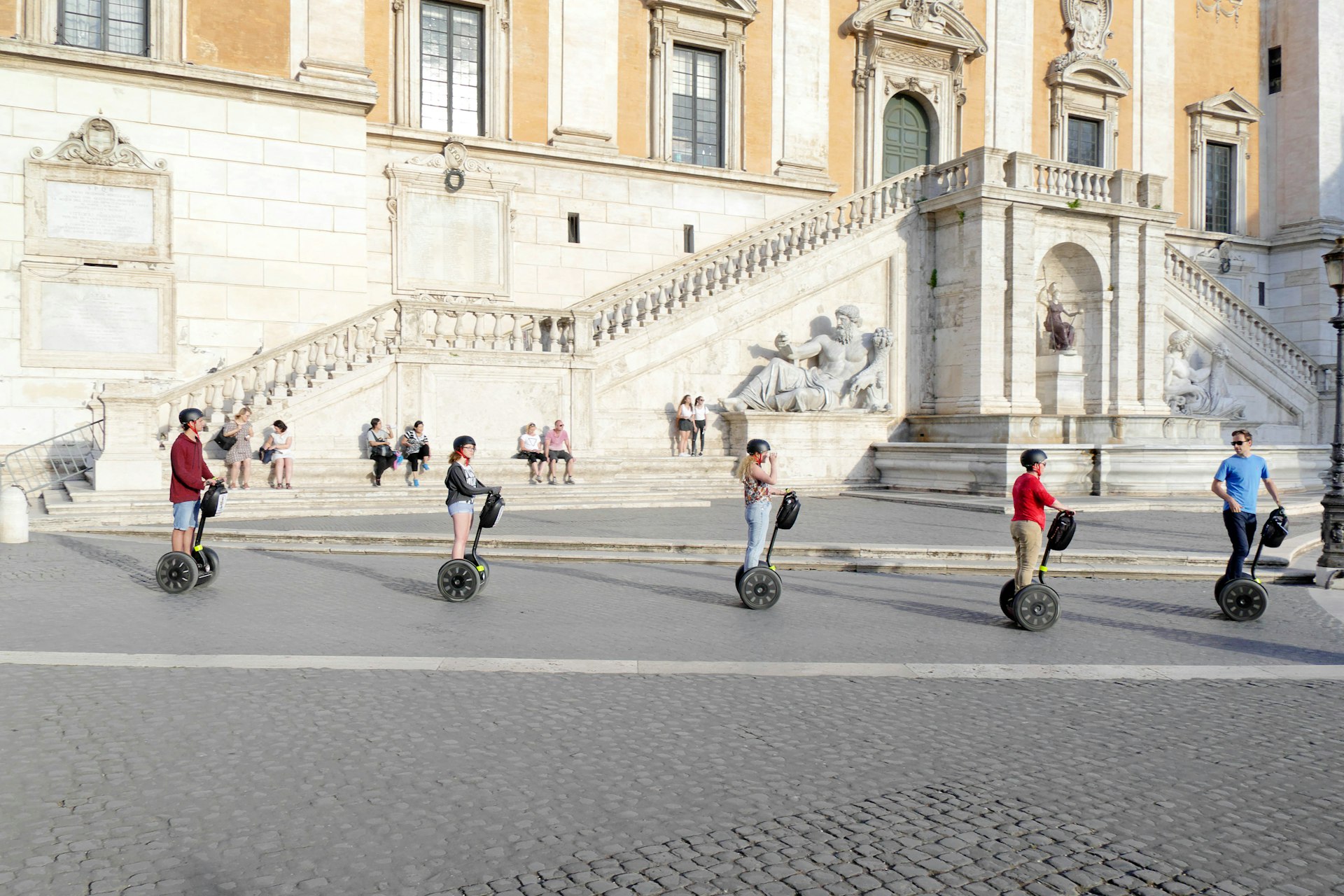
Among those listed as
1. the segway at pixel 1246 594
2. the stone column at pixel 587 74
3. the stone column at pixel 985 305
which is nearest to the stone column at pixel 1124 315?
the stone column at pixel 985 305

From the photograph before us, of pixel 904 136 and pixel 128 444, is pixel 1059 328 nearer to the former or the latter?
pixel 904 136

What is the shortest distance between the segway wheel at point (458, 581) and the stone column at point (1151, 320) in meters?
19.5

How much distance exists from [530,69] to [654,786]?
2148cm

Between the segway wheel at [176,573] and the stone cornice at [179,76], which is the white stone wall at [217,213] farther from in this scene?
the segway wheel at [176,573]

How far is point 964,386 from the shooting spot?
2281 cm

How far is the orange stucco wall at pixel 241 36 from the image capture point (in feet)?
65.6

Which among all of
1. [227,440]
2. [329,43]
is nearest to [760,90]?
[329,43]

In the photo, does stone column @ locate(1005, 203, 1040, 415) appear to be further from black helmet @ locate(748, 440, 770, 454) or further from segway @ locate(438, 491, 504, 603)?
segway @ locate(438, 491, 504, 603)

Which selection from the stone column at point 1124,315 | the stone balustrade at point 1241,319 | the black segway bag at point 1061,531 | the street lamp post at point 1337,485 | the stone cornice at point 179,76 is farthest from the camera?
the stone balustrade at point 1241,319

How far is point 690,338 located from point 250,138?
9128mm

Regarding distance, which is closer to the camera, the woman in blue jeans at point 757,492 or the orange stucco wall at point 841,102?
the woman in blue jeans at point 757,492

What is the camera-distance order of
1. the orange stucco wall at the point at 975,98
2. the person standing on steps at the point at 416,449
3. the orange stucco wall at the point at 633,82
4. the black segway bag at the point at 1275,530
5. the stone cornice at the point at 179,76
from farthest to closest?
the orange stucco wall at the point at 975,98
the orange stucco wall at the point at 633,82
the stone cornice at the point at 179,76
the person standing on steps at the point at 416,449
the black segway bag at the point at 1275,530

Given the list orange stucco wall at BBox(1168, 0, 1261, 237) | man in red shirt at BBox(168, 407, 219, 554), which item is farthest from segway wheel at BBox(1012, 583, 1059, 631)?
orange stucco wall at BBox(1168, 0, 1261, 237)

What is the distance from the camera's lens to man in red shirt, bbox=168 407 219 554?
9562 mm
